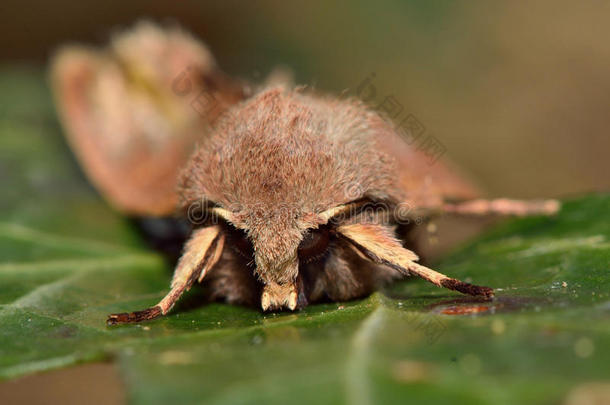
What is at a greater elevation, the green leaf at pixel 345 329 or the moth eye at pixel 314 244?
the moth eye at pixel 314 244

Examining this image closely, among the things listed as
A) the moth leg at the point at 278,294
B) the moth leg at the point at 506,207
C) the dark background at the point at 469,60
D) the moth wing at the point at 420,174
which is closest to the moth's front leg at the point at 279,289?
the moth leg at the point at 278,294

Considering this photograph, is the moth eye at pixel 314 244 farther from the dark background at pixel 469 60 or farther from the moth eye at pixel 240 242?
the dark background at pixel 469 60

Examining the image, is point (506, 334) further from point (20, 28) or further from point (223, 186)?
point (20, 28)

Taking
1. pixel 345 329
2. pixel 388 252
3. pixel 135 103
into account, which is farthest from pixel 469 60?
pixel 345 329

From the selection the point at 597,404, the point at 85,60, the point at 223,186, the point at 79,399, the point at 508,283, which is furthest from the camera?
the point at 79,399

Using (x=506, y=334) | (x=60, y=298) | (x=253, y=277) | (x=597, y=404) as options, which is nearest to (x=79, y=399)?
(x=60, y=298)

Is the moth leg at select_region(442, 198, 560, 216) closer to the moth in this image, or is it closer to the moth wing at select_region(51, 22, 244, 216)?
the moth
